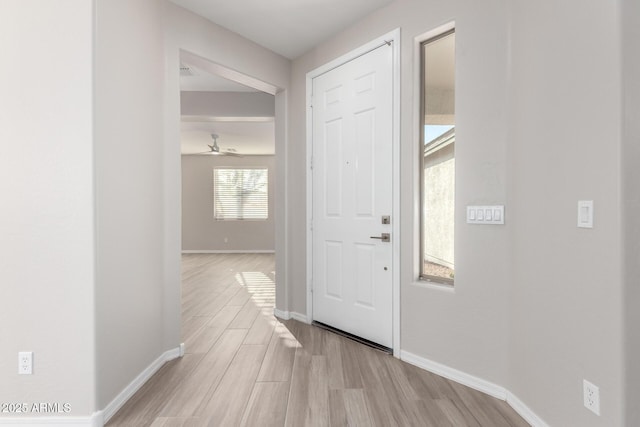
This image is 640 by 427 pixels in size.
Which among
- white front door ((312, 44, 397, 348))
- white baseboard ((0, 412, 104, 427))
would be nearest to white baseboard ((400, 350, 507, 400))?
white front door ((312, 44, 397, 348))

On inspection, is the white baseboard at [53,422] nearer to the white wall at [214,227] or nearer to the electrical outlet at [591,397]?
the electrical outlet at [591,397]

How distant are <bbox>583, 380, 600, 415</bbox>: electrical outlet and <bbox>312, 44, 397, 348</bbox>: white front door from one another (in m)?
1.39

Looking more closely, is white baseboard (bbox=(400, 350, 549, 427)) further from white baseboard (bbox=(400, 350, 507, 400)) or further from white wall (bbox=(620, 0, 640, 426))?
white wall (bbox=(620, 0, 640, 426))

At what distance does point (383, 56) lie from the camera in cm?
286

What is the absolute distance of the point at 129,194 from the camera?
223 centimetres

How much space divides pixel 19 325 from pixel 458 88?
2889mm

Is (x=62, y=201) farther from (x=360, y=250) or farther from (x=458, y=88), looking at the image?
(x=458, y=88)

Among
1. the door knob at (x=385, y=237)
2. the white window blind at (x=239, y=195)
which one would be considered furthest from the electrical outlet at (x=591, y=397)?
the white window blind at (x=239, y=195)

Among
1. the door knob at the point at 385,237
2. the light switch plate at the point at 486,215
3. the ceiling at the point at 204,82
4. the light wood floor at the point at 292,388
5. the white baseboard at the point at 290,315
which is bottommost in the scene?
the light wood floor at the point at 292,388

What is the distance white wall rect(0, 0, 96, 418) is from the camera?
1.86 m

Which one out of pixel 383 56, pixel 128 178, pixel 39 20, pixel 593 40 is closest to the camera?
pixel 593 40

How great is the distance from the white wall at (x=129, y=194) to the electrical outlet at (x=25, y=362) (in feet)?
1.08

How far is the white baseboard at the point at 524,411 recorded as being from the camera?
73.4 inches

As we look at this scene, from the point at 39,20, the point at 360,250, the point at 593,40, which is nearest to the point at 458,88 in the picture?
the point at 593,40
